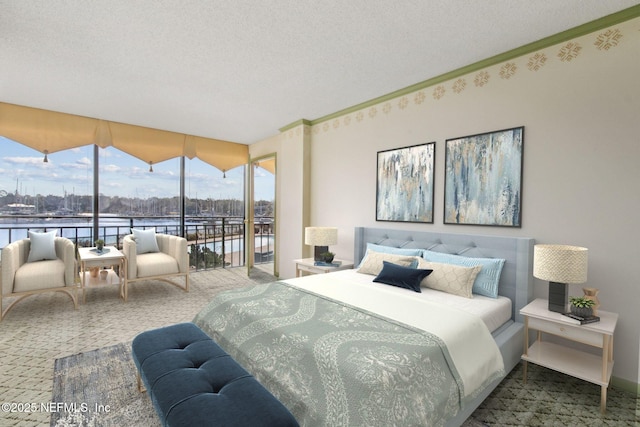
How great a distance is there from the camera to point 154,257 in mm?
4449

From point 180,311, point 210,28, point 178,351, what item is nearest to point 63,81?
point 210,28

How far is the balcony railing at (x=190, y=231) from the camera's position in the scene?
4578mm

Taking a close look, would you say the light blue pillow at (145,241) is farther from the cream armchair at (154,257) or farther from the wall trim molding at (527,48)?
the wall trim molding at (527,48)

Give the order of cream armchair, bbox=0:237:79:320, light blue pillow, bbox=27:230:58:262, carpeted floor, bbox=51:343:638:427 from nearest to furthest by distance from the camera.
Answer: carpeted floor, bbox=51:343:638:427, cream armchair, bbox=0:237:79:320, light blue pillow, bbox=27:230:58:262

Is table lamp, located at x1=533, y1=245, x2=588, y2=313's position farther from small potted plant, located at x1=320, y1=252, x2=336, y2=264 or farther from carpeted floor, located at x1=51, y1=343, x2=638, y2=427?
small potted plant, located at x1=320, y1=252, x2=336, y2=264

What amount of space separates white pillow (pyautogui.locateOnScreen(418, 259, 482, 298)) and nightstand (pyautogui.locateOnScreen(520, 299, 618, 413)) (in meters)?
0.43

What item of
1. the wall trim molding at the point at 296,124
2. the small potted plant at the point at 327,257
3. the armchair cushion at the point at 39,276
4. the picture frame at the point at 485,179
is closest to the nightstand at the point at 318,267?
the small potted plant at the point at 327,257

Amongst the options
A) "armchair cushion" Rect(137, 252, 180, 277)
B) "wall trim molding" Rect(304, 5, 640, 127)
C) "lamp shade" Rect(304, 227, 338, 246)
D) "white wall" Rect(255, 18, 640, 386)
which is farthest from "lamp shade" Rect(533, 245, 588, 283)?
"armchair cushion" Rect(137, 252, 180, 277)

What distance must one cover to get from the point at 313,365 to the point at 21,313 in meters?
3.97

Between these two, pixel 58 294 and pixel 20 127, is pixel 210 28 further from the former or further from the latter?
pixel 58 294

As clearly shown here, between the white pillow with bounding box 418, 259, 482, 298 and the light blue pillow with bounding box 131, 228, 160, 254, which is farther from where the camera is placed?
the light blue pillow with bounding box 131, 228, 160, 254

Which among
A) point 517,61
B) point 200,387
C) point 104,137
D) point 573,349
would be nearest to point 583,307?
point 573,349

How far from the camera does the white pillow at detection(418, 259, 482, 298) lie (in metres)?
2.53

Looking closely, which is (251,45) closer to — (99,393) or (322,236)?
(322,236)
